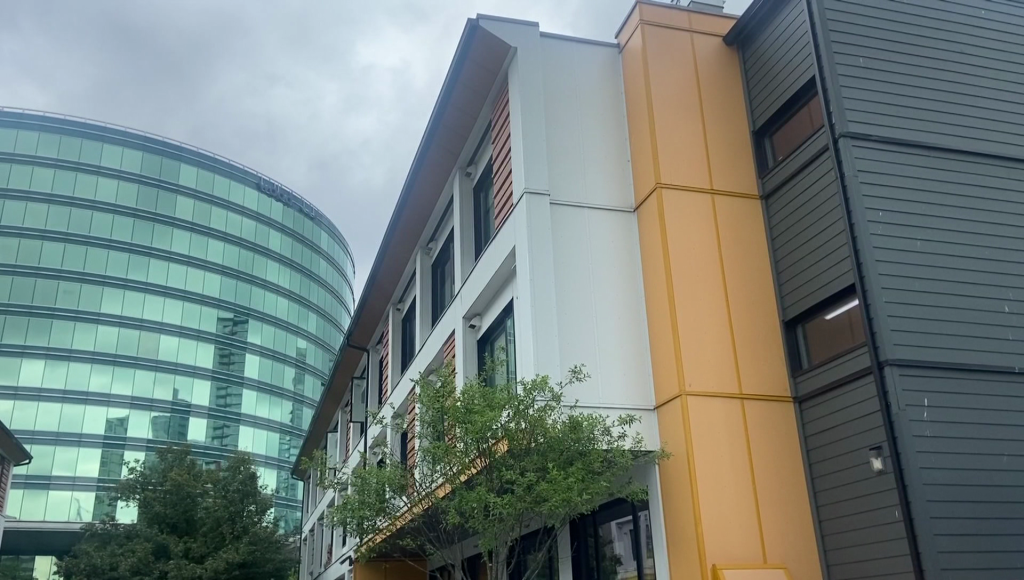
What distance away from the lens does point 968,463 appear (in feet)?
30.1

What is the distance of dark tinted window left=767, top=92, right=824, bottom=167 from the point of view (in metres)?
11.4

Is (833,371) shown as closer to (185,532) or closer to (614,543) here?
(614,543)

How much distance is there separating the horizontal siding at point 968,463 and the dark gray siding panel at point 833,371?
1.93 feet

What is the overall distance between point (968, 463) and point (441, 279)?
11.6 meters

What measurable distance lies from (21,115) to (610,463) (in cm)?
6494

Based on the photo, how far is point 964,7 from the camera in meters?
11.9

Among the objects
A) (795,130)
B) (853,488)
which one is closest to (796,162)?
(795,130)

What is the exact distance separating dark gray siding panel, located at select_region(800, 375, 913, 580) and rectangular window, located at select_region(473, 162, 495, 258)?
6579 mm

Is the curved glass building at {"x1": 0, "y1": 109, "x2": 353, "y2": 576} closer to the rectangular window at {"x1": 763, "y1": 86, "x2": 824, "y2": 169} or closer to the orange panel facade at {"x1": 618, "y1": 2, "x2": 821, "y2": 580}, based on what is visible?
the orange panel facade at {"x1": 618, "y1": 2, "x2": 821, "y2": 580}

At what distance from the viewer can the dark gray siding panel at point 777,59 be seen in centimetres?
1142

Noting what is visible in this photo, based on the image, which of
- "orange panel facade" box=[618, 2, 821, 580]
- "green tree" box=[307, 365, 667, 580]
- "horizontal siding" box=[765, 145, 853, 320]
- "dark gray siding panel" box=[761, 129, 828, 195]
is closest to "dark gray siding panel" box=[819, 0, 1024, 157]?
"dark gray siding panel" box=[761, 129, 828, 195]

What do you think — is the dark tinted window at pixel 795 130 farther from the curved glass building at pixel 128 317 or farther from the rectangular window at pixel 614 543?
the curved glass building at pixel 128 317

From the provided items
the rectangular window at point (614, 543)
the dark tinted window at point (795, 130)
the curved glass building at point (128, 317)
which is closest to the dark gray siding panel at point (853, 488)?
the rectangular window at point (614, 543)

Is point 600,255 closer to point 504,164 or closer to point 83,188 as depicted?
point 504,164
